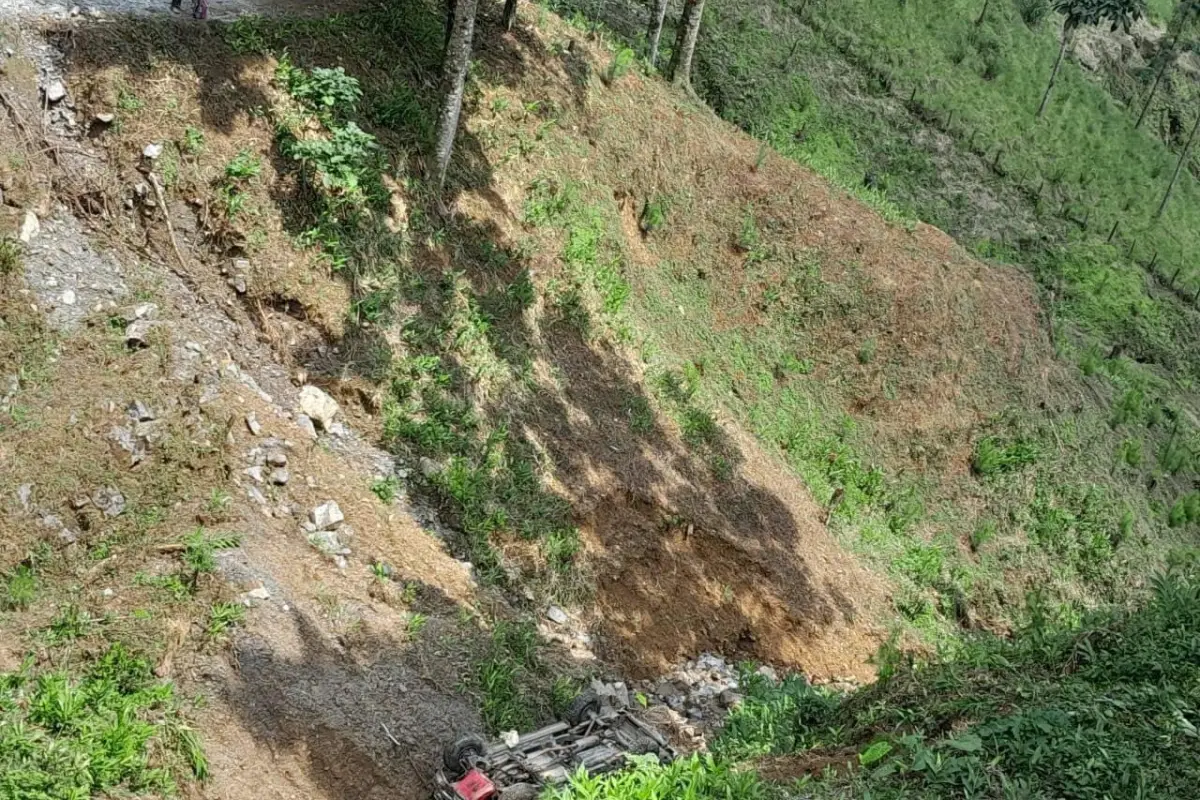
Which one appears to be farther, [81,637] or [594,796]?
Answer: [81,637]

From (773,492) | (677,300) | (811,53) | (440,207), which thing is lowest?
(773,492)

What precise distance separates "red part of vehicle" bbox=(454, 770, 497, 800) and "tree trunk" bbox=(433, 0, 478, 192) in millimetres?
8922

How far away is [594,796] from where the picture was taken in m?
6.01

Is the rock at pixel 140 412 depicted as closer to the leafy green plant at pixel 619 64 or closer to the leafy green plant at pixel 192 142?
the leafy green plant at pixel 192 142

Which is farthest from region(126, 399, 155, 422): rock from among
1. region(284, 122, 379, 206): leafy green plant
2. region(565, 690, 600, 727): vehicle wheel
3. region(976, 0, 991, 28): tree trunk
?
region(976, 0, 991, 28): tree trunk

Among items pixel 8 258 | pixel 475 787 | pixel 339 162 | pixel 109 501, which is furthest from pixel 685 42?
pixel 475 787

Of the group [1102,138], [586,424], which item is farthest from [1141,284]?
[586,424]

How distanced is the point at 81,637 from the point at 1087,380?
22.6 meters

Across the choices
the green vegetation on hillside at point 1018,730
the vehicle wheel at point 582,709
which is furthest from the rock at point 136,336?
the green vegetation on hillside at point 1018,730

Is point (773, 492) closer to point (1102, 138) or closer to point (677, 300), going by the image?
point (677, 300)

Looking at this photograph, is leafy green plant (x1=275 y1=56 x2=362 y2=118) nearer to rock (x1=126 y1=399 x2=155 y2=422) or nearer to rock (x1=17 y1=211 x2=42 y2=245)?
rock (x1=17 y1=211 x2=42 y2=245)

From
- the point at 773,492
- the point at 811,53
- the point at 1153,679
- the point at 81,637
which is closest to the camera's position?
the point at 1153,679

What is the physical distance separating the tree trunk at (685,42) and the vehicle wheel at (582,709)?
14.9 metres

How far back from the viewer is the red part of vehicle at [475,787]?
7328 mm
